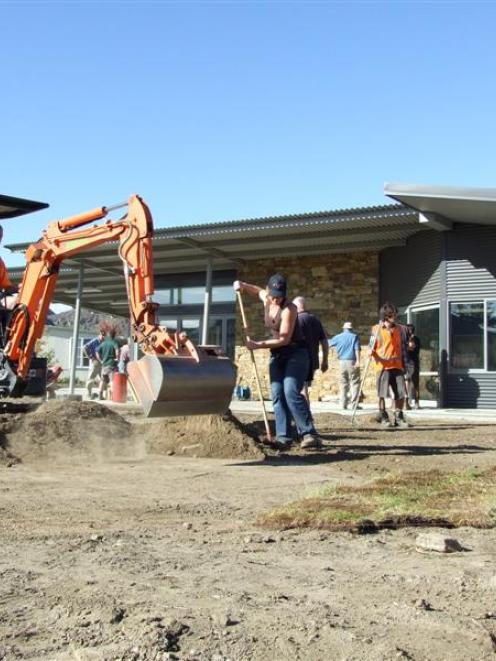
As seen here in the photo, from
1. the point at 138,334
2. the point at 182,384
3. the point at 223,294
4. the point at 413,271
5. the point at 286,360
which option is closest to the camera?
the point at 182,384

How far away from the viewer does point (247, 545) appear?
450 cm

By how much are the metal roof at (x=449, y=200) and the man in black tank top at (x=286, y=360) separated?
8.14 m

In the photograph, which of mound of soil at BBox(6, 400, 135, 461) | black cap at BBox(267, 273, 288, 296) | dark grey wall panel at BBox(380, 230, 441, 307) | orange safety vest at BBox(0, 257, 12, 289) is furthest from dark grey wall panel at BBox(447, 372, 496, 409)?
orange safety vest at BBox(0, 257, 12, 289)

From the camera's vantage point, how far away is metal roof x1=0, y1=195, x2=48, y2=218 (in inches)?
604

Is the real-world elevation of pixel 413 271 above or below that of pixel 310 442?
above

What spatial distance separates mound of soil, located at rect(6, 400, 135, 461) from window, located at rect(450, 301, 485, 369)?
11.1 m

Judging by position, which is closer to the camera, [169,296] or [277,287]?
[277,287]

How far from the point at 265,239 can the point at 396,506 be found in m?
15.8

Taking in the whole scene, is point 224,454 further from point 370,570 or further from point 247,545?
point 370,570

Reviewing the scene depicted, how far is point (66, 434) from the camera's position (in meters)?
8.88

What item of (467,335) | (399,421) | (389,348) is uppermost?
(467,335)

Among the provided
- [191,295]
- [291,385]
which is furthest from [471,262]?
[291,385]

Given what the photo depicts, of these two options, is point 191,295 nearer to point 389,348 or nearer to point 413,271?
point 413,271

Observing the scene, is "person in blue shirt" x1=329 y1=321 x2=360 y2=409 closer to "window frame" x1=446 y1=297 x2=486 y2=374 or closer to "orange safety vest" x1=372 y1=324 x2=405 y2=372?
"window frame" x1=446 y1=297 x2=486 y2=374
